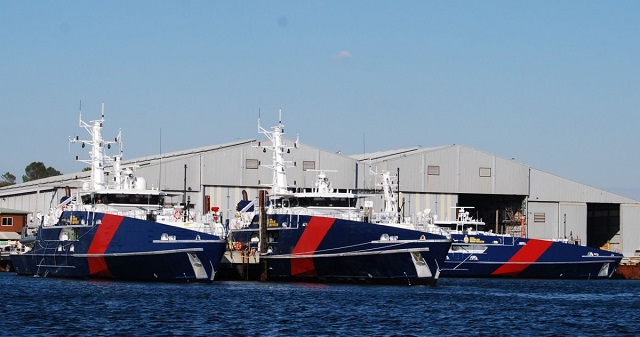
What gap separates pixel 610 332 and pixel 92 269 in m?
27.6

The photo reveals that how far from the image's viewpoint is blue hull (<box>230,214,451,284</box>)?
5484cm

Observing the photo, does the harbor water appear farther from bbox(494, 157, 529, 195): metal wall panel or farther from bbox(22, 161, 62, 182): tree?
bbox(22, 161, 62, 182): tree

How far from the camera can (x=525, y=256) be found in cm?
7362

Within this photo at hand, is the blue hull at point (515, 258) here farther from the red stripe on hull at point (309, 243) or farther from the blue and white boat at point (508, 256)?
the red stripe on hull at point (309, 243)

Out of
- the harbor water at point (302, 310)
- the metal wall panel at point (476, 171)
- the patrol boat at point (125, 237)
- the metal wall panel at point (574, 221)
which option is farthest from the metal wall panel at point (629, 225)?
the patrol boat at point (125, 237)

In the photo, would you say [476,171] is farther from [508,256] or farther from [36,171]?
[36,171]

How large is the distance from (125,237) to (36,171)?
13268cm

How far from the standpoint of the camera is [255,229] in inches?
2443

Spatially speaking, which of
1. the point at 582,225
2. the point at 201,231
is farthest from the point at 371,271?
the point at 582,225

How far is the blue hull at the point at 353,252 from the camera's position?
2159 inches

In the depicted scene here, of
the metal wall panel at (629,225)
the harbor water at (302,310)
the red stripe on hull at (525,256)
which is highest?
the metal wall panel at (629,225)

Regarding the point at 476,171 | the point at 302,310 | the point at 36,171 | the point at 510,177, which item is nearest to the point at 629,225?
the point at 510,177

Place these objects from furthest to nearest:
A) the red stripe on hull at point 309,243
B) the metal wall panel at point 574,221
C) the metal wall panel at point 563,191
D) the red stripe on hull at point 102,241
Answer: the metal wall panel at point 574,221, the metal wall panel at point 563,191, the red stripe on hull at point 309,243, the red stripe on hull at point 102,241

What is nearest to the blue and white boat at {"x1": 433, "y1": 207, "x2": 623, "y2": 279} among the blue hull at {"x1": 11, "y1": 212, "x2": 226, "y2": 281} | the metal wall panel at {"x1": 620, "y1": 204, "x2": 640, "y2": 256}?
the metal wall panel at {"x1": 620, "y1": 204, "x2": 640, "y2": 256}
